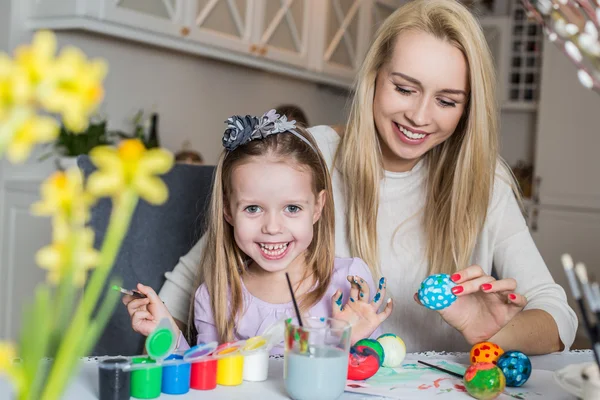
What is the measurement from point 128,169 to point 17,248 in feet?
9.12

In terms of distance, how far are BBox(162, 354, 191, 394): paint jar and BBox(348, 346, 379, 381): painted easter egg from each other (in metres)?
0.25

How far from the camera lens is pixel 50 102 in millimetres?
380

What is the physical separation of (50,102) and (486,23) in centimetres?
535

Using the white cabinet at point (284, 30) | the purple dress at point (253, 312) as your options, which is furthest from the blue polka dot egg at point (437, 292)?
the white cabinet at point (284, 30)

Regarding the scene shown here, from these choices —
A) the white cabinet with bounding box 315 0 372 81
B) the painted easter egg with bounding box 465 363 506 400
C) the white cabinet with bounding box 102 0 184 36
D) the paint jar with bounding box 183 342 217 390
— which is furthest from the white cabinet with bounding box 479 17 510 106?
the paint jar with bounding box 183 342 217 390

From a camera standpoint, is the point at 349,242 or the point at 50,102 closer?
the point at 50,102

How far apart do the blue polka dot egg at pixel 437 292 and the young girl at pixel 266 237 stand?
0.27 m

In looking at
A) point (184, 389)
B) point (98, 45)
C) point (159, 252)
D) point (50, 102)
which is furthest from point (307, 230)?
Result: point (98, 45)

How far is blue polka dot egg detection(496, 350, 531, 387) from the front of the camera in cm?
109

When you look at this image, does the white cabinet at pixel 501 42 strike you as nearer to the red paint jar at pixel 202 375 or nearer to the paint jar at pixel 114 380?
the red paint jar at pixel 202 375

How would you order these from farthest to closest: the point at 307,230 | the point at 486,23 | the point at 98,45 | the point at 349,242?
1. the point at 486,23
2. the point at 98,45
3. the point at 349,242
4. the point at 307,230

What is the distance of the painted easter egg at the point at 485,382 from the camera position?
1014mm

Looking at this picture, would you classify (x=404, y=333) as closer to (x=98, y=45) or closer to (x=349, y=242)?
(x=349, y=242)

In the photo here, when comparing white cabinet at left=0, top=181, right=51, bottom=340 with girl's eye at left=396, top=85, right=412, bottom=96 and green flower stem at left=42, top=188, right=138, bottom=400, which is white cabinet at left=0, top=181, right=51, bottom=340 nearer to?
girl's eye at left=396, top=85, right=412, bottom=96
